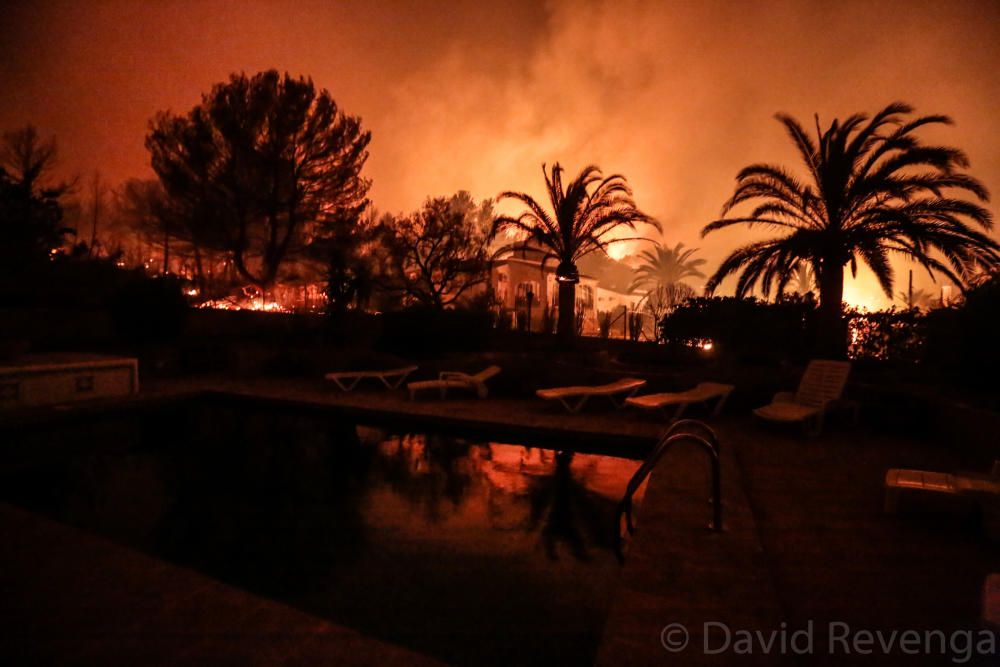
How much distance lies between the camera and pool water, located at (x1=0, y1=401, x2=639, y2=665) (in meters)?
3.29

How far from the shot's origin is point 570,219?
1372cm

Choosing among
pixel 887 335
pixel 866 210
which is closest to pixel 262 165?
pixel 866 210

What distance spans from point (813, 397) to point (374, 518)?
18.8 ft

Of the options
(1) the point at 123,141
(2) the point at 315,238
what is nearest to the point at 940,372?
(2) the point at 315,238

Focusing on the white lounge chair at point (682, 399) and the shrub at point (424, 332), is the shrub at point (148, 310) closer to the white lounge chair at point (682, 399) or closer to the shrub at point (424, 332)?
the shrub at point (424, 332)

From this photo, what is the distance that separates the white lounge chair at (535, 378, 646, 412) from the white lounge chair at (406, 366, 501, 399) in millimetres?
1562

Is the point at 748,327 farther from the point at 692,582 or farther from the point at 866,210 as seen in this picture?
the point at 692,582

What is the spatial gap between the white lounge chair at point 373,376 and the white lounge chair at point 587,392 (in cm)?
346

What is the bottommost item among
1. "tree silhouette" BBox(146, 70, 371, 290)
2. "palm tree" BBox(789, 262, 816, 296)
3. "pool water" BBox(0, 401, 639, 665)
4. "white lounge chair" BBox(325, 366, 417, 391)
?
"pool water" BBox(0, 401, 639, 665)

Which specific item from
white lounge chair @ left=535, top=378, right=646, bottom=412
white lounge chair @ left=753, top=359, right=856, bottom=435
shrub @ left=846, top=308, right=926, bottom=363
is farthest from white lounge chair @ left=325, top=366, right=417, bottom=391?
shrub @ left=846, top=308, right=926, bottom=363

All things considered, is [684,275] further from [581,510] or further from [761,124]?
[581,510]

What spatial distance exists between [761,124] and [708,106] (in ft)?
8.21

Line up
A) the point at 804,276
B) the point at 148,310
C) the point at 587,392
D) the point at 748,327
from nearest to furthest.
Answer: the point at 587,392 → the point at 748,327 → the point at 148,310 → the point at 804,276

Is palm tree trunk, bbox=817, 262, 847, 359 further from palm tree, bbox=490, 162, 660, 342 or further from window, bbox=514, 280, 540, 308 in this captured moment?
window, bbox=514, 280, 540, 308
